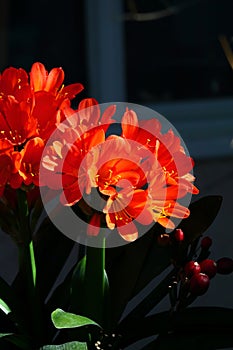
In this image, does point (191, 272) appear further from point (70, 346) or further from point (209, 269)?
point (70, 346)


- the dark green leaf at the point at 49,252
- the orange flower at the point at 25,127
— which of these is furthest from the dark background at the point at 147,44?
the orange flower at the point at 25,127

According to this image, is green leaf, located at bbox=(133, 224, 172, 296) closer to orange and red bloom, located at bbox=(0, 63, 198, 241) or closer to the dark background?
orange and red bloom, located at bbox=(0, 63, 198, 241)

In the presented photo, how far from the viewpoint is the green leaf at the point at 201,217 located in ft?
3.49

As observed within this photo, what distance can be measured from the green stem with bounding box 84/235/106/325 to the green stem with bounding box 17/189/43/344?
0.07 m

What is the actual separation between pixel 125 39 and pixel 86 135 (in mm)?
1584

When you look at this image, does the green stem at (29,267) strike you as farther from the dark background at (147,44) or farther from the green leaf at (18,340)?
the dark background at (147,44)

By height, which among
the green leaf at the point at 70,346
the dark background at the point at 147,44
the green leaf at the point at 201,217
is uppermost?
the green leaf at the point at 201,217

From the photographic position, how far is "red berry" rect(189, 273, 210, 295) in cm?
97

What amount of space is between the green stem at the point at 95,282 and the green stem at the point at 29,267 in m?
0.07

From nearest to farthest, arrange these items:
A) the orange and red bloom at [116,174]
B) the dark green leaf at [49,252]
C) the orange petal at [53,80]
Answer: the orange and red bloom at [116,174] < the orange petal at [53,80] < the dark green leaf at [49,252]

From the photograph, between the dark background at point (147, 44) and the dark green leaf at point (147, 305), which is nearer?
the dark green leaf at point (147, 305)

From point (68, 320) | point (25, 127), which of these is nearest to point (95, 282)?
point (68, 320)

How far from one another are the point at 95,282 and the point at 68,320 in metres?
0.08

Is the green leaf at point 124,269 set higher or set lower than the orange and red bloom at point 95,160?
lower
